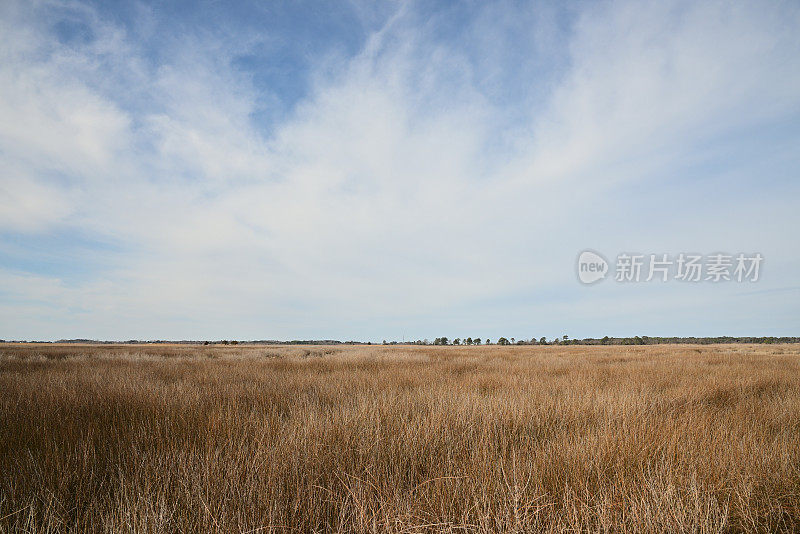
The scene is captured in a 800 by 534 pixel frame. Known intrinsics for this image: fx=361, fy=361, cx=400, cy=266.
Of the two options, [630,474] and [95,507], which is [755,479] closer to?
[630,474]

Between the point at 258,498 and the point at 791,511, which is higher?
the point at 258,498

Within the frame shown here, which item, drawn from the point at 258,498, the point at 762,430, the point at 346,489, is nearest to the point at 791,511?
the point at 762,430

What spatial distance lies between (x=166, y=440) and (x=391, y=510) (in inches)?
114

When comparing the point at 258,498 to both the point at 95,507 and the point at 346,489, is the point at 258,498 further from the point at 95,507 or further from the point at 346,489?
the point at 95,507

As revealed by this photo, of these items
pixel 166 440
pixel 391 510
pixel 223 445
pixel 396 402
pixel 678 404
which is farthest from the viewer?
pixel 678 404

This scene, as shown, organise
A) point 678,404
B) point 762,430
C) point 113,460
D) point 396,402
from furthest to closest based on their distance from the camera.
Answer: point 678,404 → point 396,402 → point 762,430 → point 113,460

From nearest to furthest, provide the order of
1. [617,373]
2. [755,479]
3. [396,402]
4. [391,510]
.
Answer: [391,510], [755,479], [396,402], [617,373]

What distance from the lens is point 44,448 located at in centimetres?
358

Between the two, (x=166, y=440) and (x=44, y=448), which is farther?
(x=166, y=440)

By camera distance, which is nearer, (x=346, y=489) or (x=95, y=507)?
(x=95, y=507)

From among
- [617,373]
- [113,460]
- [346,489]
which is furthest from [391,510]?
[617,373]

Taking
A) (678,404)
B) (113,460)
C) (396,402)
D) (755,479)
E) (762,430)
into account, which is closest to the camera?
(755,479)

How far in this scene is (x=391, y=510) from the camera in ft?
7.49

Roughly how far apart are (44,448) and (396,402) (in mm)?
3975
